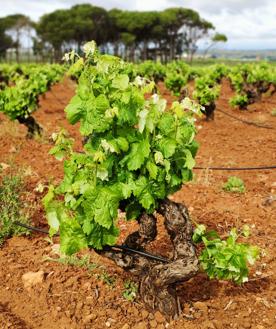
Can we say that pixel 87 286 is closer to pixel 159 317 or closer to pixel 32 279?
pixel 32 279

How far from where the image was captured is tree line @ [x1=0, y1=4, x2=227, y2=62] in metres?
Result: 73.6

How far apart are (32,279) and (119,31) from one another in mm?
77191

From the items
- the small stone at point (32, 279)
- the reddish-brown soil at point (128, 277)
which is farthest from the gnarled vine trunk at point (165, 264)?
the small stone at point (32, 279)

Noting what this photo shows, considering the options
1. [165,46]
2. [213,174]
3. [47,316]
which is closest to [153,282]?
[47,316]

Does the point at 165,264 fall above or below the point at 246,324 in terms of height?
above

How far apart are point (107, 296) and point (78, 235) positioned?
94 cm

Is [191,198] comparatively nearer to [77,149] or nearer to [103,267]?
[103,267]

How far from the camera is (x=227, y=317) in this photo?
4215 millimetres

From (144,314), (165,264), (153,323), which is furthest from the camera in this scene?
(144,314)

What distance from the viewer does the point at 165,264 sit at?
4.00 m

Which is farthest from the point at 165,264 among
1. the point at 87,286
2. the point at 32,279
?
the point at 32,279

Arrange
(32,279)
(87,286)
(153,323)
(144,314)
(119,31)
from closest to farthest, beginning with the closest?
1. (153,323)
2. (144,314)
3. (87,286)
4. (32,279)
5. (119,31)

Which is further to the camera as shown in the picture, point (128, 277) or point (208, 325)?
point (128, 277)

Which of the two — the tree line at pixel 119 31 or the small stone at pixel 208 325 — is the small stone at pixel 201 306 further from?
the tree line at pixel 119 31
